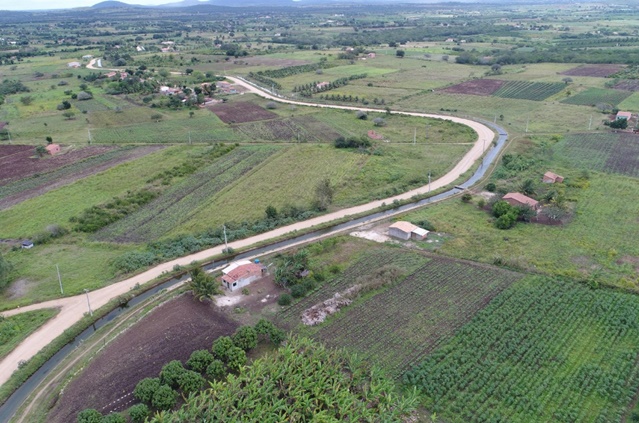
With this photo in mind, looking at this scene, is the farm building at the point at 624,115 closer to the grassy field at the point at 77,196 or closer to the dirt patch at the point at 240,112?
the dirt patch at the point at 240,112

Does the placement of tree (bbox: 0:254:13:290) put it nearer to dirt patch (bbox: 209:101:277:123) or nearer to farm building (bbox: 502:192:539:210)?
farm building (bbox: 502:192:539:210)

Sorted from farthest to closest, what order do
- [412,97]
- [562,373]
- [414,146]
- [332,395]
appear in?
[412,97] < [414,146] < [562,373] < [332,395]

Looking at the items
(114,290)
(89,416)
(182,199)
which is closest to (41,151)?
(182,199)

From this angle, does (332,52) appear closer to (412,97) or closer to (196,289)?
(412,97)

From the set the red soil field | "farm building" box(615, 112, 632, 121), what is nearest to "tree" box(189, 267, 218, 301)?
the red soil field

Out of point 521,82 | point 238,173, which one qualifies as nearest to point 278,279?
point 238,173
